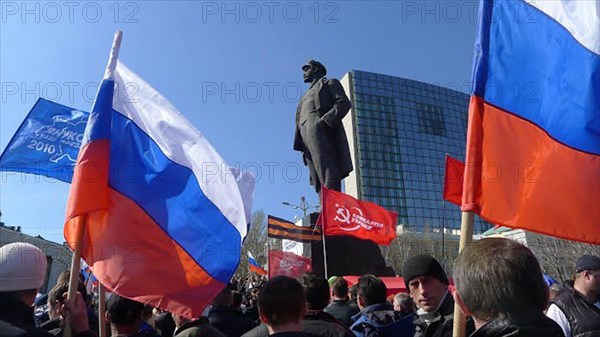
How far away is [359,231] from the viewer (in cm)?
839

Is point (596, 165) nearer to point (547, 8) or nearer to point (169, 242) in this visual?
point (547, 8)

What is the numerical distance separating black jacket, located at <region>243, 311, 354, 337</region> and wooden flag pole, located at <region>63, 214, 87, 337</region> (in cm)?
98

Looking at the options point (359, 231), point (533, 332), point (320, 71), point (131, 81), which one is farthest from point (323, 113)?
point (533, 332)

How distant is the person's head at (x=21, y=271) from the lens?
95.2 inches

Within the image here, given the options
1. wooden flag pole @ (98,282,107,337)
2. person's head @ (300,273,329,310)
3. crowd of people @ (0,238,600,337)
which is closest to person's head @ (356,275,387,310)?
crowd of people @ (0,238,600,337)

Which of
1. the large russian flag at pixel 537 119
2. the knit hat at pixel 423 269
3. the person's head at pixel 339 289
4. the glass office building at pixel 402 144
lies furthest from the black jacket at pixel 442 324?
the glass office building at pixel 402 144

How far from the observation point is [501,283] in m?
1.71

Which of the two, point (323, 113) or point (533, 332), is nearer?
point (533, 332)

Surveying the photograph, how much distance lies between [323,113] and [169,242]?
6514 mm

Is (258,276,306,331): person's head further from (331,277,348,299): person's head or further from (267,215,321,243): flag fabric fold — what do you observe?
(267,215,321,243): flag fabric fold

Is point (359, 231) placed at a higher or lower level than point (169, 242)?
lower

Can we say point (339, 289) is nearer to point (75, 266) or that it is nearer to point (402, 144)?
point (75, 266)

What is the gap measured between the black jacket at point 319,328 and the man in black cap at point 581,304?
1299 mm

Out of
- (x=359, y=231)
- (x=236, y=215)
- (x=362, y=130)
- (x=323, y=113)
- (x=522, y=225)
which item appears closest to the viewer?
(x=522, y=225)
